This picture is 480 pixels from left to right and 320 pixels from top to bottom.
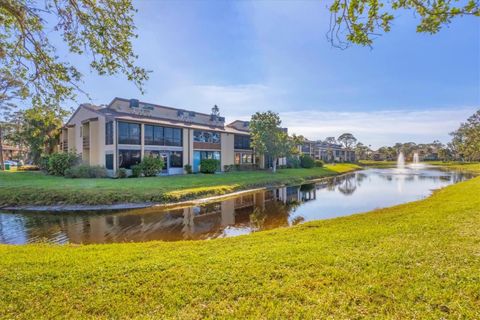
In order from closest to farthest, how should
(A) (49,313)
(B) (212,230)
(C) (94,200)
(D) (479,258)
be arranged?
(A) (49,313)
(D) (479,258)
(B) (212,230)
(C) (94,200)

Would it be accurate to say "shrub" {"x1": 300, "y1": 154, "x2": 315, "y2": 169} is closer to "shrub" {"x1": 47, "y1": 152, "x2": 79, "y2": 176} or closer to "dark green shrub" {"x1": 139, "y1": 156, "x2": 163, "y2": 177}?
"dark green shrub" {"x1": 139, "y1": 156, "x2": 163, "y2": 177}

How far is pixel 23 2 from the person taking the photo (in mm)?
5820

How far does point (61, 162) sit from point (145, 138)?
895cm

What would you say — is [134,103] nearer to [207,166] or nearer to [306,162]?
[207,166]

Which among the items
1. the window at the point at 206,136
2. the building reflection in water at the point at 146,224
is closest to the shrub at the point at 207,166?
the window at the point at 206,136

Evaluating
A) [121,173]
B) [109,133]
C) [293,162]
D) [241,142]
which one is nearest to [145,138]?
[109,133]

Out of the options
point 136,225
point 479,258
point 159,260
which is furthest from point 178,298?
point 136,225

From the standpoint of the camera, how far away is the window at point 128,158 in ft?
80.2

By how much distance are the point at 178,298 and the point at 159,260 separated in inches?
69.8

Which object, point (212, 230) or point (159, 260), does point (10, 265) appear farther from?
point (212, 230)

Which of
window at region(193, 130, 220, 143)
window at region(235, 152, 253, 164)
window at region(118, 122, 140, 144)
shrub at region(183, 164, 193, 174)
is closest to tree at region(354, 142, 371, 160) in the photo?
window at region(235, 152, 253, 164)

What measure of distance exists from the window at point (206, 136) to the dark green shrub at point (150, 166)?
7.22 m

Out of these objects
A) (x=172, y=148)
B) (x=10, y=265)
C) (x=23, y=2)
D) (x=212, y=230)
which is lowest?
(x=212, y=230)

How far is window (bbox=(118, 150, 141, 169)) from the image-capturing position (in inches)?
963
